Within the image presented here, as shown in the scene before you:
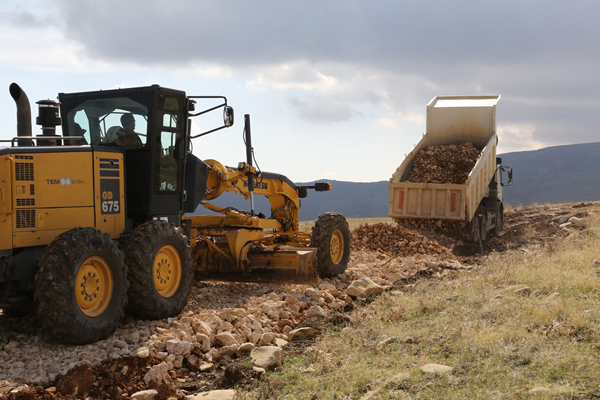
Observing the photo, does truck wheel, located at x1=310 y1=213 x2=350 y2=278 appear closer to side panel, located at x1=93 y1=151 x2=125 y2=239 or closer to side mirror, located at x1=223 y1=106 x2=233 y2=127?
side mirror, located at x1=223 y1=106 x2=233 y2=127

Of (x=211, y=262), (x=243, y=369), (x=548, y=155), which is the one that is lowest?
(x=243, y=369)

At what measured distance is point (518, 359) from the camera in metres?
6.17

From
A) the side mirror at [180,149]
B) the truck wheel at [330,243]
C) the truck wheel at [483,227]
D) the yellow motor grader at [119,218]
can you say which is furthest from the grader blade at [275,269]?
the truck wheel at [483,227]

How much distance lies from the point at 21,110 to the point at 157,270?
105 inches

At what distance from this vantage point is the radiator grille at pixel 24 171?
7.15 metres

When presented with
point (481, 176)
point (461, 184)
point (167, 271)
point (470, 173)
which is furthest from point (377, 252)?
point (167, 271)

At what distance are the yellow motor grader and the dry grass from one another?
207cm

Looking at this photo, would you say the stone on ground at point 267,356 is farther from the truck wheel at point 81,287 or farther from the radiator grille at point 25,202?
the radiator grille at point 25,202

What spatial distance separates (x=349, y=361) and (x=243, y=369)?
1.06m

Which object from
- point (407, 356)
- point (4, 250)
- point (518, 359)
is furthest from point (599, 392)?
point (4, 250)

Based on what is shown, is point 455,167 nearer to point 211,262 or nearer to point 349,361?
point 211,262

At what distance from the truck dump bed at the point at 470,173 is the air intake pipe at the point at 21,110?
429 inches

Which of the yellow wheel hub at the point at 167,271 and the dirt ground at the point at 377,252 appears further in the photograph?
the yellow wheel hub at the point at 167,271

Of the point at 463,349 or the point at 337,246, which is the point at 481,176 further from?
the point at 463,349
